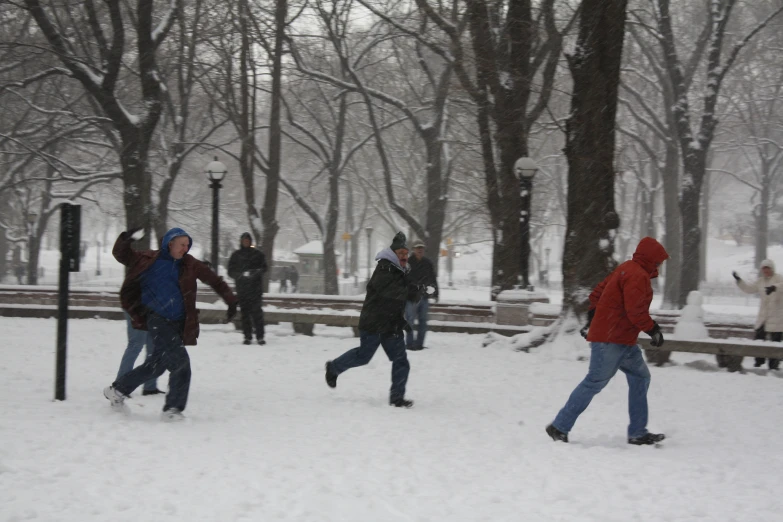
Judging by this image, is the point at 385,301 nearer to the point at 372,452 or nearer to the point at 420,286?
the point at 372,452

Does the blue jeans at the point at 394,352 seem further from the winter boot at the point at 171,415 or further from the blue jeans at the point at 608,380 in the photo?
the winter boot at the point at 171,415

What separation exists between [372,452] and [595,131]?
7622 millimetres

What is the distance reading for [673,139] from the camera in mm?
24422

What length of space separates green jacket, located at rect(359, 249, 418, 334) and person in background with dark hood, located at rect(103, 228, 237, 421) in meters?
1.88

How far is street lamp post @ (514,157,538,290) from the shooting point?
50.5ft

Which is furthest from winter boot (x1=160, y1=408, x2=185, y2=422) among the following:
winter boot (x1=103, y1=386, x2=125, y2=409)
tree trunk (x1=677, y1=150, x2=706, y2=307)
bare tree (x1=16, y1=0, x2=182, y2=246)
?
tree trunk (x1=677, y1=150, x2=706, y2=307)

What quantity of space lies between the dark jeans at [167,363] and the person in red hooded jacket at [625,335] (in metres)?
3.13

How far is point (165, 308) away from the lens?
6.75m

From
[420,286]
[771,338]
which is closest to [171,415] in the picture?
[420,286]

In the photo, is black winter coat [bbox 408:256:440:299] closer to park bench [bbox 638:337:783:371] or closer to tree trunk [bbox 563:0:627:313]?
tree trunk [bbox 563:0:627:313]

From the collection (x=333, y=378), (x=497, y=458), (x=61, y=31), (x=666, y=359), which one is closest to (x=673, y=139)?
(x=666, y=359)

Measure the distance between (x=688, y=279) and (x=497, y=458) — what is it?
16905mm

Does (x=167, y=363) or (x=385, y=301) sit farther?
(x=385, y=301)

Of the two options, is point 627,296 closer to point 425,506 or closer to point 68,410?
point 425,506
